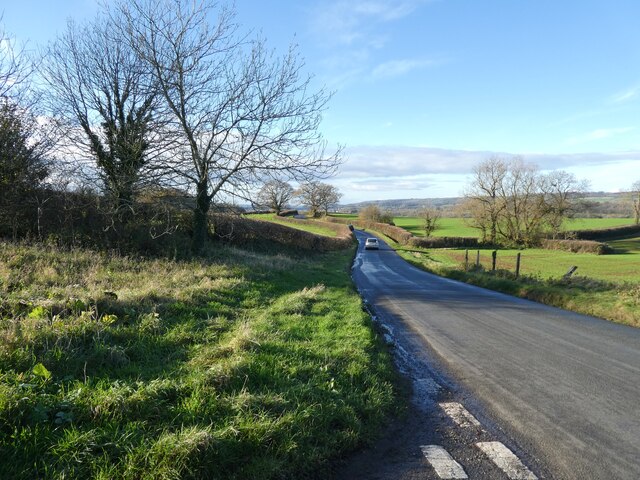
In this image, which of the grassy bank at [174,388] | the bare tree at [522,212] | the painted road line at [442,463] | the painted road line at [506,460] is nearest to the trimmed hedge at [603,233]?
the bare tree at [522,212]

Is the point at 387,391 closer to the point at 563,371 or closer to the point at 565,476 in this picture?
the point at 565,476

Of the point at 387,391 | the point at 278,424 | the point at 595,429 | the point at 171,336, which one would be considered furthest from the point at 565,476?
the point at 171,336

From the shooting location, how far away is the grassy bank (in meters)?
3.02

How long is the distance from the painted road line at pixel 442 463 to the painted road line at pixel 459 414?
2.21ft

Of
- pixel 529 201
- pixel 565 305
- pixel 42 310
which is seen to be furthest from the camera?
pixel 529 201

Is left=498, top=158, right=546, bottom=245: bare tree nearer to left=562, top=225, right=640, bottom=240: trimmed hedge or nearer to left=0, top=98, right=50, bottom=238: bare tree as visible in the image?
left=562, top=225, right=640, bottom=240: trimmed hedge

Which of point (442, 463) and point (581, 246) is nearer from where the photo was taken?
point (442, 463)

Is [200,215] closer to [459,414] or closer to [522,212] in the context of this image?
[459,414]

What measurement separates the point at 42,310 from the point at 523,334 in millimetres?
8495

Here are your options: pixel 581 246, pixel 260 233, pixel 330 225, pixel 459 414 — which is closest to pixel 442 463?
pixel 459 414

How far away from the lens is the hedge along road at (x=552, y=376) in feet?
12.1

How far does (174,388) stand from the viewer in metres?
3.98

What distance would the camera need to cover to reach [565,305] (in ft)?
39.3

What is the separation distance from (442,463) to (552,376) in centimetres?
302
